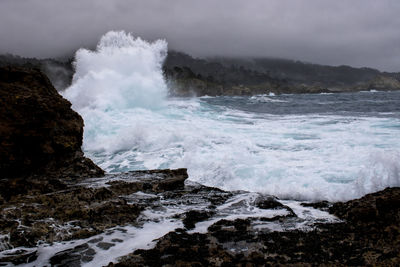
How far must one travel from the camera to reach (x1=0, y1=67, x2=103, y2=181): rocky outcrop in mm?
6043

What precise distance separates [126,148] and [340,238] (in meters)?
8.98

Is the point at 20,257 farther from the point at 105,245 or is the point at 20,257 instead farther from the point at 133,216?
the point at 133,216

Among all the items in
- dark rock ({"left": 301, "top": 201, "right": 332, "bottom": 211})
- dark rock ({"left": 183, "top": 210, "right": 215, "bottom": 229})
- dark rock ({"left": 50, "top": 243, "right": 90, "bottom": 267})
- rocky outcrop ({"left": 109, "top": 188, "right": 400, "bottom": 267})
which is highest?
rocky outcrop ({"left": 109, "top": 188, "right": 400, "bottom": 267})

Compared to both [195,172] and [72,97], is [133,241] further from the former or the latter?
[72,97]

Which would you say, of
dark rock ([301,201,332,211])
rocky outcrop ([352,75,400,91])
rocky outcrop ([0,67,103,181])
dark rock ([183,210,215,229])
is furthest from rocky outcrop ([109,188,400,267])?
rocky outcrop ([352,75,400,91])

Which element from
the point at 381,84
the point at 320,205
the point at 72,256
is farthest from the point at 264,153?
the point at 381,84

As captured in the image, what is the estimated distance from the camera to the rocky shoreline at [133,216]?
371cm

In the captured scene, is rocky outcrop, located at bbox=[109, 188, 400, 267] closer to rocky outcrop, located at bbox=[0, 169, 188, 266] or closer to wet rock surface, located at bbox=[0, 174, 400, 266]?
wet rock surface, located at bbox=[0, 174, 400, 266]

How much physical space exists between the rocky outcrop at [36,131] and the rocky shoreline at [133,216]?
0.02 meters

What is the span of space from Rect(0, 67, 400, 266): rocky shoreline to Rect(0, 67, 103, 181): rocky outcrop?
2 centimetres

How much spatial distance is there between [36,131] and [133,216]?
9.77ft

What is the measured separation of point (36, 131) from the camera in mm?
6387

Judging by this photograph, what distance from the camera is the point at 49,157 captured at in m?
6.61

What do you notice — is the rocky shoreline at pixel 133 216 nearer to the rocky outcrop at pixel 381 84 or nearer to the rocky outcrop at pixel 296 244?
the rocky outcrop at pixel 296 244
